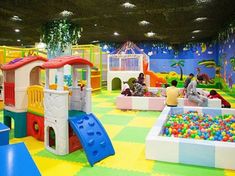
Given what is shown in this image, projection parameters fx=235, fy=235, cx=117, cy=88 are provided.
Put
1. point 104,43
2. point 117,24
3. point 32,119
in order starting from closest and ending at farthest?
point 32,119 < point 117,24 < point 104,43

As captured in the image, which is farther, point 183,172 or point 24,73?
point 24,73

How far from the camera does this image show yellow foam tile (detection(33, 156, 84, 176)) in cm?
360

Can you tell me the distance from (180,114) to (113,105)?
3.64m

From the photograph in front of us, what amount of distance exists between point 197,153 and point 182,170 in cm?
41

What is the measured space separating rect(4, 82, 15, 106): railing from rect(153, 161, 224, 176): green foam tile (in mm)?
3639

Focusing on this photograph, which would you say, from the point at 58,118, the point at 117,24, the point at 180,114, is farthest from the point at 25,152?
the point at 117,24

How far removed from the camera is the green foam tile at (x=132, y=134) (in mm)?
5281

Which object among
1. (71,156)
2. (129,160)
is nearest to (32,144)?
(71,156)

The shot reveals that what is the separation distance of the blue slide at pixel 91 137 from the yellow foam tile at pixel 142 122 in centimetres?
233

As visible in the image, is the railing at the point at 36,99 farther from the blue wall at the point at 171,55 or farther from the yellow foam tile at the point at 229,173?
the blue wall at the point at 171,55

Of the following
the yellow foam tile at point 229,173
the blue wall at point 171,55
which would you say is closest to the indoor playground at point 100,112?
the yellow foam tile at point 229,173

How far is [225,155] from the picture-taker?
12.3ft

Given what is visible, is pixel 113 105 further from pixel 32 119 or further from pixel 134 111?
pixel 32 119

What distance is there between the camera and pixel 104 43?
71.1 ft
